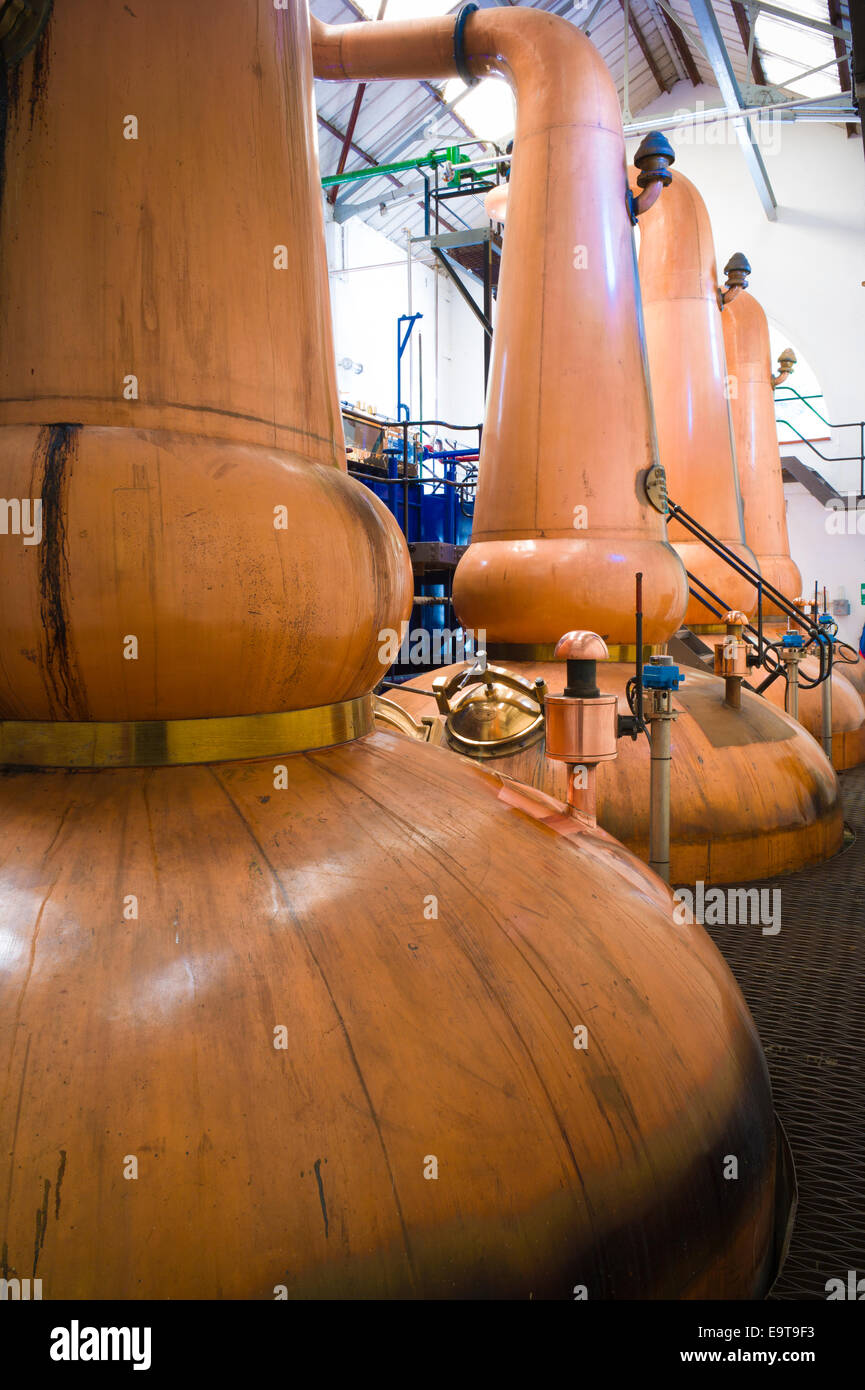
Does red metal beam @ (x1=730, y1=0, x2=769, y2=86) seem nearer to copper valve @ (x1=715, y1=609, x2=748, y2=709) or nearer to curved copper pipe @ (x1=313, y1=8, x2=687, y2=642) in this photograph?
curved copper pipe @ (x1=313, y1=8, x2=687, y2=642)

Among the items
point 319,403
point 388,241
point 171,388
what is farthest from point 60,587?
point 388,241

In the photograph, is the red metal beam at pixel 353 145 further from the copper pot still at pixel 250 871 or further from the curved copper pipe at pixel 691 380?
the copper pot still at pixel 250 871

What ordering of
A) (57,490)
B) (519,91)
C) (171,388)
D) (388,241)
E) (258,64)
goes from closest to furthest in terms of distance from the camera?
(57,490)
(171,388)
(258,64)
(519,91)
(388,241)

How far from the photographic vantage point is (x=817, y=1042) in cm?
229

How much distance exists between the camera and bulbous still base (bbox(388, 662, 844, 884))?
319 cm

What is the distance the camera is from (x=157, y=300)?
4.04ft

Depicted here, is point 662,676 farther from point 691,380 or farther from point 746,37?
point 746,37

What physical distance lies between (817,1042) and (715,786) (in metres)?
1.28

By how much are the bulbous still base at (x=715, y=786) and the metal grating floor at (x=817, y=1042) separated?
7.6 inches

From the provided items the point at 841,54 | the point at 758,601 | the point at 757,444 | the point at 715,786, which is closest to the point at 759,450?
the point at 757,444

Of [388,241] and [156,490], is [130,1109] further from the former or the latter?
[388,241]

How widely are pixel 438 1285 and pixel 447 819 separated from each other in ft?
1.95

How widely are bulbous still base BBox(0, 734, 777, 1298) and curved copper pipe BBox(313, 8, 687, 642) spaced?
219 centimetres

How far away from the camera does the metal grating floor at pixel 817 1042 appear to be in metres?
1.52
